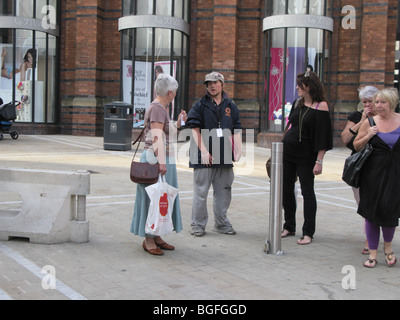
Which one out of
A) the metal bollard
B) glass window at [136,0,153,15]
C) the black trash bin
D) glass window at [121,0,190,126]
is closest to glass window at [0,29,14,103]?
glass window at [121,0,190,126]

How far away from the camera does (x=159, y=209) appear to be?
5.07m

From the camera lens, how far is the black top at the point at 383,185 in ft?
16.1

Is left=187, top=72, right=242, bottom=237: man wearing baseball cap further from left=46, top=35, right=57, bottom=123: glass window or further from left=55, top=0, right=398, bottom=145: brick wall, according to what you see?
left=46, top=35, right=57, bottom=123: glass window

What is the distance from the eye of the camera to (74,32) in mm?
22406

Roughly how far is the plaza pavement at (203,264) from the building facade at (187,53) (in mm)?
10636

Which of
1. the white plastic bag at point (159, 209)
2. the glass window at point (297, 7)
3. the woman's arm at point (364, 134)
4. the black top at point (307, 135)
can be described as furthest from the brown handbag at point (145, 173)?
the glass window at point (297, 7)

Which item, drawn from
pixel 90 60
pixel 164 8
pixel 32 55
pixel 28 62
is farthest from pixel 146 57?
pixel 28 62

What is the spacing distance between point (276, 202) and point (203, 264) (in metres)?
1.02

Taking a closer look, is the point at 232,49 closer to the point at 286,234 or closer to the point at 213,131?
the point at 213,131

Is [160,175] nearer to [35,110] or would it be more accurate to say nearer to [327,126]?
[327,126]

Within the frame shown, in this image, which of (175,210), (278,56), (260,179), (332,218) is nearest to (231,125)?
(175,210)

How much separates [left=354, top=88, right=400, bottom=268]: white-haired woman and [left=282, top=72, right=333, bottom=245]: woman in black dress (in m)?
0.76

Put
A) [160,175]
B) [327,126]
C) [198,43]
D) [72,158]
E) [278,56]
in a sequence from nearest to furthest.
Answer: [160,175] < [327,126] < [72,158] < [278,56] < [198,43]

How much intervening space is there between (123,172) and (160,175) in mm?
6045
